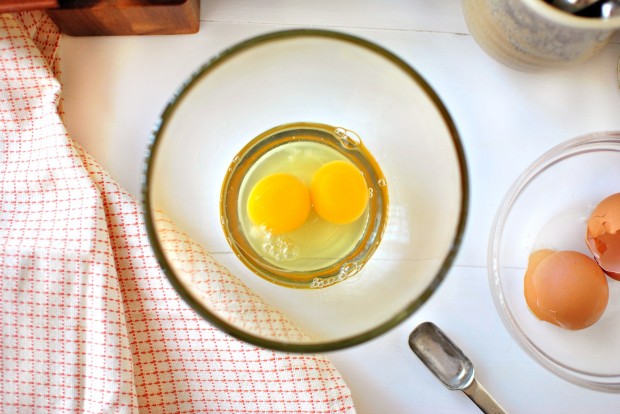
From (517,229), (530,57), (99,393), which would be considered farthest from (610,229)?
(99,393)

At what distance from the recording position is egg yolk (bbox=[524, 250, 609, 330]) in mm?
799

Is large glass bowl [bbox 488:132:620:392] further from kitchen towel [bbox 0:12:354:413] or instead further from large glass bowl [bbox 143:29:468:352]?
kitchen towel [bbox 0:12:354:413]

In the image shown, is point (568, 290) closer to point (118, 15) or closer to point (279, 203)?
point (279, 203)

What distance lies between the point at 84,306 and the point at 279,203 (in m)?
0.29

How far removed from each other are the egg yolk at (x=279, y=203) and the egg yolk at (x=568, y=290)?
331mm

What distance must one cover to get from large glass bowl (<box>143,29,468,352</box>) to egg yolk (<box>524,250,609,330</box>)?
0.19 m

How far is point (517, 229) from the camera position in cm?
88

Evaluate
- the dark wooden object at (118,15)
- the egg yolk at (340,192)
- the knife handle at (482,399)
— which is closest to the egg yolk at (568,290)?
the knife handle at (482,399)

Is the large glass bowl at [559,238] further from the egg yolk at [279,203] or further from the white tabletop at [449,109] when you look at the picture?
the egg yolk at [279,203]

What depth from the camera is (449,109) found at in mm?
868

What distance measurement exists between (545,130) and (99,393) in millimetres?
707

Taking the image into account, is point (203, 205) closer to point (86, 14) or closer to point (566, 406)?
point (86, 14)

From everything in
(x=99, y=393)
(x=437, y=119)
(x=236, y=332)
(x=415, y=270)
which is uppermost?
(x=437, y=119)

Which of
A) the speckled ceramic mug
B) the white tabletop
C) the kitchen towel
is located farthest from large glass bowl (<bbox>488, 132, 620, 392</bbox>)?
the kitchen towel
